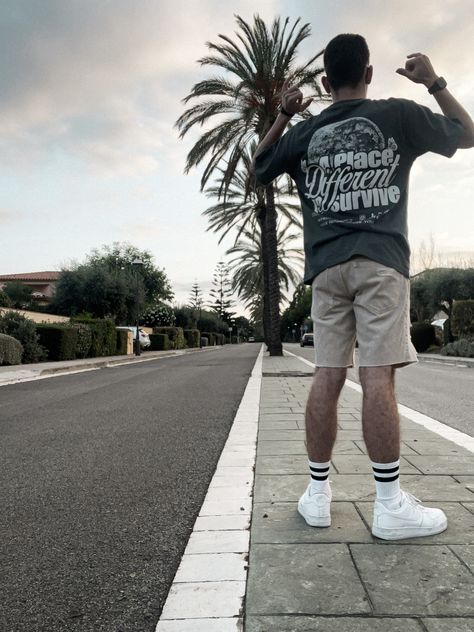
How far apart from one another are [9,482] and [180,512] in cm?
130

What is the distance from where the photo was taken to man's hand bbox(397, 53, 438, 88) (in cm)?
239

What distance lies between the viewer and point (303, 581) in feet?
5.90

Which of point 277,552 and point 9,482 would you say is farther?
point 9,482

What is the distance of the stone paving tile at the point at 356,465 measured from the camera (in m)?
3.28

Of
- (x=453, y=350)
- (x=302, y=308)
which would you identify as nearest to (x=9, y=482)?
(x=453, y=350)

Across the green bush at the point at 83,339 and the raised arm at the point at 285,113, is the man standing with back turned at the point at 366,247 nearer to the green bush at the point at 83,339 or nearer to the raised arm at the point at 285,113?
the raised arm at the point at 285,113

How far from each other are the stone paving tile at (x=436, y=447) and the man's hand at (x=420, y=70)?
239cm

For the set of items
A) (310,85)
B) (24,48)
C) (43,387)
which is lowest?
(43,387)

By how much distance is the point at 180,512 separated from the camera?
A: 2732 mm

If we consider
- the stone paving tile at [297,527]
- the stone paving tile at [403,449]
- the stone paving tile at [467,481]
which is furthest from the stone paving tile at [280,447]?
the stone paving tile at [297,527]

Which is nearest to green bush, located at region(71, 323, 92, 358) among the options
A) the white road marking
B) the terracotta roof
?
the white road marking

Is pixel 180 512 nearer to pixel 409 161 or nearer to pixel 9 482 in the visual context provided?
pixel 9 482

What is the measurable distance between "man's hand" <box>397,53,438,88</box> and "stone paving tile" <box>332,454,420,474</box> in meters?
2.07

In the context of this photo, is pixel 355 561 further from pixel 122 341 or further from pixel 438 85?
pixel 122 341
